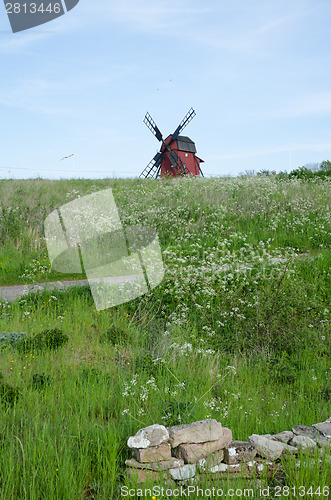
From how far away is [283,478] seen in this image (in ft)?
11.8

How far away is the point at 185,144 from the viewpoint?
46.2m

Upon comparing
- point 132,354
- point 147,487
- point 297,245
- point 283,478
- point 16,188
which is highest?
point 147,487

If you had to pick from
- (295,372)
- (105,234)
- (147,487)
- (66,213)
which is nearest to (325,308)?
(295,372)

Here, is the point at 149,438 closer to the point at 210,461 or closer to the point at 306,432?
the point at 210,461

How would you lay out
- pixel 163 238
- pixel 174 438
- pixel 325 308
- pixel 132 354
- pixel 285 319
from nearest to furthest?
pixel 174 438 → pixel 132 354 → pixel 285 319 → pixel 325 308 → pixel 163 238

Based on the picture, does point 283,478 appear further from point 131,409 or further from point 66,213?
point 66,213

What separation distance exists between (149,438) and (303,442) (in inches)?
56.3

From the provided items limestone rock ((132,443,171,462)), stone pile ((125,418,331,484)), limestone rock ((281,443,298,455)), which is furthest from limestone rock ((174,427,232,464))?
limestone rock ((281,443,298,455))

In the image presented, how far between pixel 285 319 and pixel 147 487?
4.98 m

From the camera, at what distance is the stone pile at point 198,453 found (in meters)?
3.47

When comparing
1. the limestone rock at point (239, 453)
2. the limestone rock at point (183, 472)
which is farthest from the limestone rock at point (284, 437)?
the limestone rock at point (183, 472)

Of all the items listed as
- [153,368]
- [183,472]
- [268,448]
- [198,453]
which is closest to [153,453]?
[183,472]

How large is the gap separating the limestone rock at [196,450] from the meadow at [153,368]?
30 centimetres

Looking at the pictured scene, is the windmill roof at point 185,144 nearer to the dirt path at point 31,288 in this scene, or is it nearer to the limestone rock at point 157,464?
the dirt path at point 31,288
